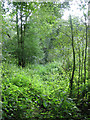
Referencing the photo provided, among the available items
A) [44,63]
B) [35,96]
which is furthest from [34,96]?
[44,63]

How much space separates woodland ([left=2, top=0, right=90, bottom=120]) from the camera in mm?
1420

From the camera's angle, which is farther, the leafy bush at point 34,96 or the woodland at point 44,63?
the woodland at point 44,63

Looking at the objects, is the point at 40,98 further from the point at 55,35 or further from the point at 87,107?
the point at 55,35

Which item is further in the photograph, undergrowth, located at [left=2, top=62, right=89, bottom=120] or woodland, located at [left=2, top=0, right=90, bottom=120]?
woodland, located at [left=2, top=0, right=90, bottom=120]

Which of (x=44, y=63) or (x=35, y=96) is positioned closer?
(x=35, y=96)

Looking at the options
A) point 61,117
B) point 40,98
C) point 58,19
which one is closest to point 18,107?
point 40,98

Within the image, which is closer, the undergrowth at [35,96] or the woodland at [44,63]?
the undergrowth at [35,96]

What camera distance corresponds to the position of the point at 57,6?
1612 mm

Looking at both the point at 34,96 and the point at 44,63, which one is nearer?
the point at 34,96

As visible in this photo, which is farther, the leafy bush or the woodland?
the woodland

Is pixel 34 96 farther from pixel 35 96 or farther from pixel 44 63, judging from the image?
pixel 44 63

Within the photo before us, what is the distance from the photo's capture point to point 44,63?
213 cm

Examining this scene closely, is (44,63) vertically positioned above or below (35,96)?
above

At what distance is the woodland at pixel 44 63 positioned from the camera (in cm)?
142
